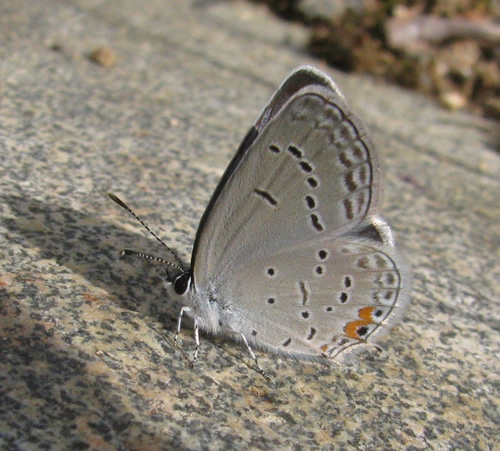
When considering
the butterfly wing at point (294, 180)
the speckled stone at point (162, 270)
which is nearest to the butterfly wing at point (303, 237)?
the butterfly wing at point (294, 180)

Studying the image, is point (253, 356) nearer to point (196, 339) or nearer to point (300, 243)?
point (196, 339)

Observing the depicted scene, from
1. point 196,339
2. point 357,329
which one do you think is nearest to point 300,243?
point 357,329

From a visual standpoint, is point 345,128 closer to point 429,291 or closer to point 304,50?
point 429,291

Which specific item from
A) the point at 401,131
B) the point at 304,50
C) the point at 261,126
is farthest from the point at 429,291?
the point at 304,50

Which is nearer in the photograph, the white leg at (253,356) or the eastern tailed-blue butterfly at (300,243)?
the eastern tailed-blue butterfly at (300,243)

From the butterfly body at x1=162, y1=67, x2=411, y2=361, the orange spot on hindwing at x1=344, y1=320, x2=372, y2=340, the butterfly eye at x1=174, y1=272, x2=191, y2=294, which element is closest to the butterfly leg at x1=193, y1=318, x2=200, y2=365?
the butterfly body at x1=162, y1=67, x2=411, y2=361

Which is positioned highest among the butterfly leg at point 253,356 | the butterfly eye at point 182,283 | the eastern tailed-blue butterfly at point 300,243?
the eastern tailed-blue butterfly at point 300,243

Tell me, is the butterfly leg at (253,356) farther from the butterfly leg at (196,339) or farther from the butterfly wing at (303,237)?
the butterfly leg at (196,339)

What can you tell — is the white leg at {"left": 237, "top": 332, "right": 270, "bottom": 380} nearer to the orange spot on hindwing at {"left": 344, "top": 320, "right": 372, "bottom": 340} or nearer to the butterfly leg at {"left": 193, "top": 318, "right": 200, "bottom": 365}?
the butterfly leg at {"left": 193, "top": 318, "right": 200, "bottom": 365}
